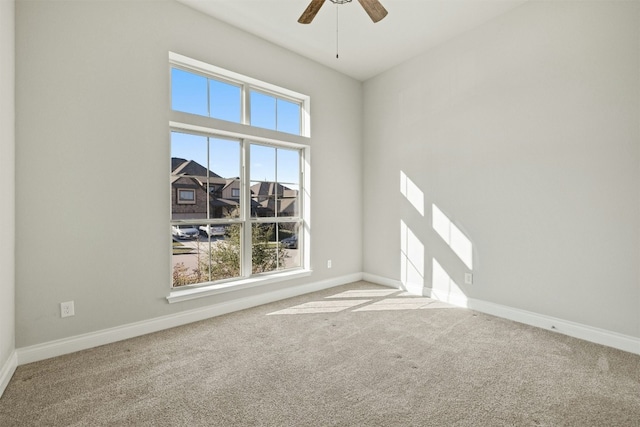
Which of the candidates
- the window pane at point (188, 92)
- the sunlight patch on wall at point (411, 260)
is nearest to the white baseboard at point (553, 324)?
the sunlight patch on wall at point (411, 260)

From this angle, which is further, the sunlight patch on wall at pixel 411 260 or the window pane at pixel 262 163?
the sunlight patch on wall at pixel 411 260

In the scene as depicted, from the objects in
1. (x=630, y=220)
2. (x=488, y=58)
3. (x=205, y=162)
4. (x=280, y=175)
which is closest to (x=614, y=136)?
(x=630, y=220)

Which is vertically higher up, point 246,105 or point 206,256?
point 246,105

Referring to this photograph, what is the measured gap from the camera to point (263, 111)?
12.1 feet

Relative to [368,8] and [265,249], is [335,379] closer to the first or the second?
[265,249]

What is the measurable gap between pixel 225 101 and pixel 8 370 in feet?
9.29

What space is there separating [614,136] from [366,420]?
2885 millimetres

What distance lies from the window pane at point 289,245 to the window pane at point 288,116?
1.23m

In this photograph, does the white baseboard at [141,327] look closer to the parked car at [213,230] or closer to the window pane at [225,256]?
the window pane at [225,256]

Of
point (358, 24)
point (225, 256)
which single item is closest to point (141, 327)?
point (225, 256)

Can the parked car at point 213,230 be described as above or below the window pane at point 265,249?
above

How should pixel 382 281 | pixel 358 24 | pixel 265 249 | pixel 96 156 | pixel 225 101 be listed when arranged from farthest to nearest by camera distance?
pixel 382 281 < pixel 265 249 < pixel 225 101 < pixel 358 24 < pixel 96 156

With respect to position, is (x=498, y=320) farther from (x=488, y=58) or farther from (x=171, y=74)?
(x=171, y=74)

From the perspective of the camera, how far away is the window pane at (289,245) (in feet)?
12.9
